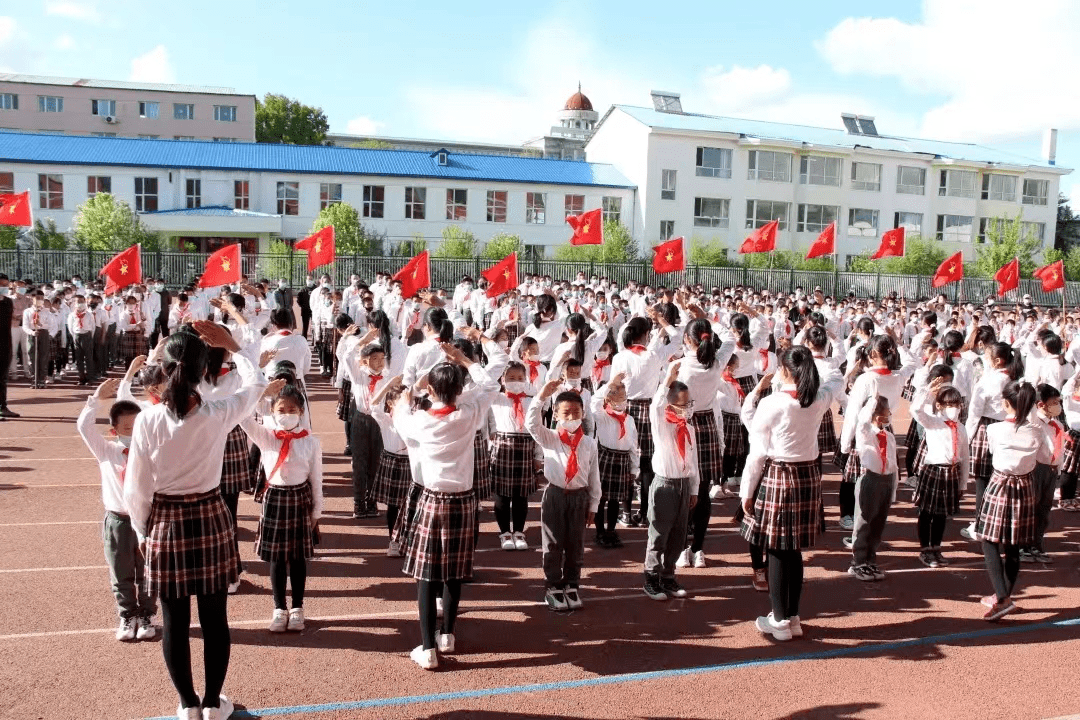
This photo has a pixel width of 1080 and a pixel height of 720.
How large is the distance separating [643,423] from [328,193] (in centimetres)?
3383

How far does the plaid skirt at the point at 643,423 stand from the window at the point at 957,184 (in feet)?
147

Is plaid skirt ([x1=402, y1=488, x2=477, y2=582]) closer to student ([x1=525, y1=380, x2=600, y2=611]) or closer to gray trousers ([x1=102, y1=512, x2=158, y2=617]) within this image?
student ([x1=525, y1=380, x2=600, y2=611])

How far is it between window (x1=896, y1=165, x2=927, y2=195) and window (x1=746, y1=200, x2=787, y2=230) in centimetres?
683

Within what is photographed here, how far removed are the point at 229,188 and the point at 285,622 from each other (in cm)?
3566

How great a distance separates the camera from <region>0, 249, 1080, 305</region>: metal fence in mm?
24906

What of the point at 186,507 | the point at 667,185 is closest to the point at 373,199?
the point at 667,185

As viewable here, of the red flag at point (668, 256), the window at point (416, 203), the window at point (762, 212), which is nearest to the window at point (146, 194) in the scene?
the window at point (416, 203)

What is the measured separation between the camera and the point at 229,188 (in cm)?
3772

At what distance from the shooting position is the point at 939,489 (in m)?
6.73

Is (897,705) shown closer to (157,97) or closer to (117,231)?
(117,231)

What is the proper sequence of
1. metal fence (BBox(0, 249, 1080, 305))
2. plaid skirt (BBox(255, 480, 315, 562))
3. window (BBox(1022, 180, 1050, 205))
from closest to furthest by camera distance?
plaid skirt (BBox(255, 480, 315, 562))
metal fence (BBox(0, 249, 1080, 305))
window (BBox(1022, 180, 1050, 205))

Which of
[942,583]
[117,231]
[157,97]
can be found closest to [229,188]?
[117,231]

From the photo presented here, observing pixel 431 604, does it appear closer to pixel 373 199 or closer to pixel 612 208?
pixel 373 199

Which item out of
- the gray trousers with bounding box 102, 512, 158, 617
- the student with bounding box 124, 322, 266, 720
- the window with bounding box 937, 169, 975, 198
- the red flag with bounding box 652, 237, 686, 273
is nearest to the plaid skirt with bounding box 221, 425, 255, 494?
the gray trousers with bounding box 102, 512, 158, 617
